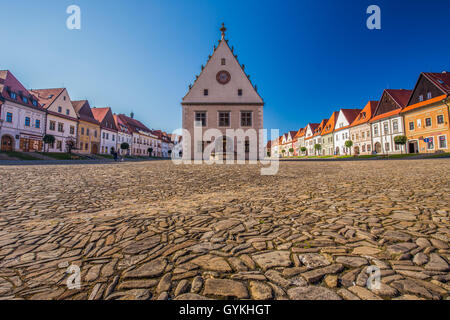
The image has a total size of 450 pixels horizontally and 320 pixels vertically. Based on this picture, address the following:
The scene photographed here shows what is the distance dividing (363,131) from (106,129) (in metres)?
50.7

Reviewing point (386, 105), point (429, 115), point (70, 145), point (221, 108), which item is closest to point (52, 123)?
point (70, 145)

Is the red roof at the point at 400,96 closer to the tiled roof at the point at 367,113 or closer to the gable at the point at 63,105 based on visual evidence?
the tiled roof at the point at 367,113

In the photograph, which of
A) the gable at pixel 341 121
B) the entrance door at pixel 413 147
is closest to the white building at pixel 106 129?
the gable at pixel 341 121

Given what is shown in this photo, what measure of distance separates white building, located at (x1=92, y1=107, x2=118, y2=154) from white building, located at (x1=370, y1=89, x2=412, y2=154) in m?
48.9

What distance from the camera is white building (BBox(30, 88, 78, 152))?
1217 inches

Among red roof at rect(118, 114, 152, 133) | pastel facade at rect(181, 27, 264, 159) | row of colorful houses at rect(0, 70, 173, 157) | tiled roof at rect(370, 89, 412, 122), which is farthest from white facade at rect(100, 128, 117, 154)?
tiled roof at rect(370, 89, 412, 122)

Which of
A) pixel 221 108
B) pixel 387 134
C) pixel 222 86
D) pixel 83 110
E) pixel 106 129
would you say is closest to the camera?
pixel 221 108

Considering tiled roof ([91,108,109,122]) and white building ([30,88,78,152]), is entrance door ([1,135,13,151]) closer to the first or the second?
white building ([30,88,78,152])

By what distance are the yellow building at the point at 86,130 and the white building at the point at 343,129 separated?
167 feet

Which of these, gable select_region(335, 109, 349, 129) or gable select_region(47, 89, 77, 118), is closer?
gable select_region(47, 89, 77, 118)

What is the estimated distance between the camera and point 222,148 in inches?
958

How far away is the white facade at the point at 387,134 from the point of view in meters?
30.4

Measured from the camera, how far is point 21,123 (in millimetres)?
26703

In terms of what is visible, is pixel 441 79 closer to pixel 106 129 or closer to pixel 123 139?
pixel 106 129
